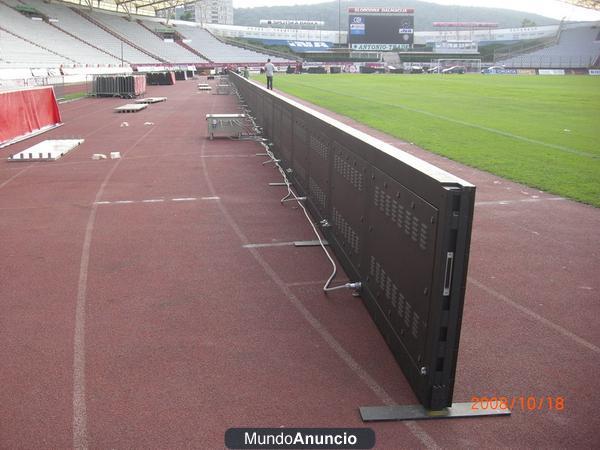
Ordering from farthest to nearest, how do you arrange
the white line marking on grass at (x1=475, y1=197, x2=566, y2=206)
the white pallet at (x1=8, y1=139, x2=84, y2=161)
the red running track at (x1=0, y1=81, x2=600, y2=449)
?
the white pallet at (x1=8, y1=139, x2=84, y2=161) < the white line marking on grass at (x1=475, y1=197, x2=566, y2=206) < the red running track at (x1=0, y1=81, x2=600, y2=449)

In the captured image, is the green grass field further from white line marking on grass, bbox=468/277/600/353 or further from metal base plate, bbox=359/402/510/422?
metal base plate, bbox=359/402/510/422

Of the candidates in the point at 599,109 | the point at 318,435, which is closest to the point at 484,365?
the point at 318,435

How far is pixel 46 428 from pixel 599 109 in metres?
27.5

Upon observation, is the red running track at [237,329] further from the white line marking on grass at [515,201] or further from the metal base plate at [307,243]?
the metal base plate at [307,243]

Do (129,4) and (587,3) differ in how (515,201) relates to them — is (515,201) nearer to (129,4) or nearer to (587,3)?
(587,3)

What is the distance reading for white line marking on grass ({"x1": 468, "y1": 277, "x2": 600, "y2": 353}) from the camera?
481cm

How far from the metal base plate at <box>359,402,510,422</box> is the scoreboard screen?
109 metres

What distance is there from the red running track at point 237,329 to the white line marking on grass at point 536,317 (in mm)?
21

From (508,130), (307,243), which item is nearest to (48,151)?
(307,243)

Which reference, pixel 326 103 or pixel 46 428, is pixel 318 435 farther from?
pixel 326 103

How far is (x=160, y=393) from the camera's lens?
406cm

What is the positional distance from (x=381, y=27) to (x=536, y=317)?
109105 millimetres

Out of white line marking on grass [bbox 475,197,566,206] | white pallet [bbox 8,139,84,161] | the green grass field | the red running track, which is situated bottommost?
the red running track
